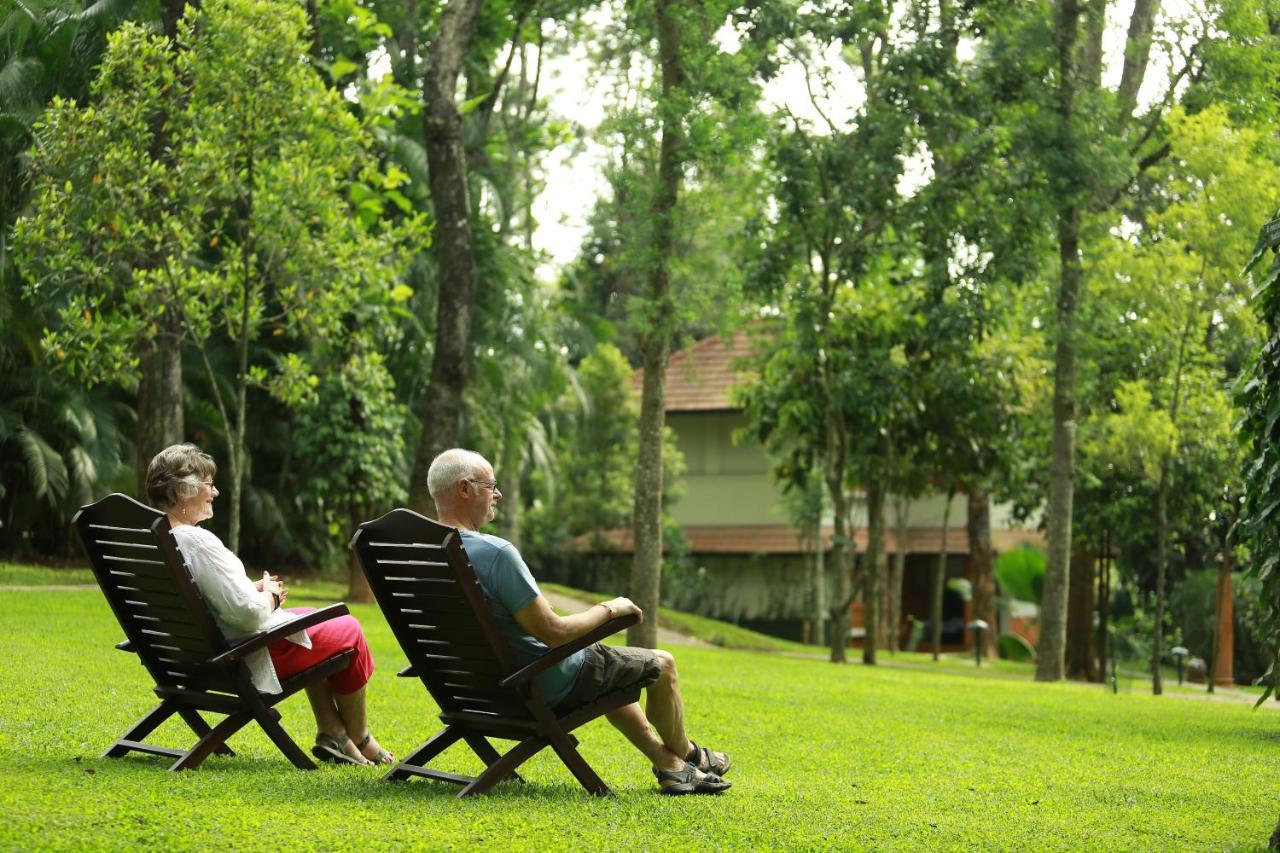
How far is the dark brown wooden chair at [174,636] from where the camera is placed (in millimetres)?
7480

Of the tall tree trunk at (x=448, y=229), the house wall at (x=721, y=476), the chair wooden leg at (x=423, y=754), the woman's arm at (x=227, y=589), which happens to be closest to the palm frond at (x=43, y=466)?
the tall tree trunk at (x=448, y=229)

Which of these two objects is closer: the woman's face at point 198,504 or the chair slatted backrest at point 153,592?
the chair slatted backrest at point 153,592

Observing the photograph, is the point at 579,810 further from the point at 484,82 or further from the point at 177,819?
the point at 484,82

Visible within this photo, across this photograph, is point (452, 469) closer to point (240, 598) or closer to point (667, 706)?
point (240, 598)

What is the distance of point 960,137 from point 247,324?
11843 millimetres

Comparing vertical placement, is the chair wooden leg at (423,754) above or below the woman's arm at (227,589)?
below

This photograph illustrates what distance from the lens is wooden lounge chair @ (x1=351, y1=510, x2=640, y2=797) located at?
7.18m

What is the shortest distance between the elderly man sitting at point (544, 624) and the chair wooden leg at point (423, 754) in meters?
0.69

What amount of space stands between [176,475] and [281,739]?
50.5 inches

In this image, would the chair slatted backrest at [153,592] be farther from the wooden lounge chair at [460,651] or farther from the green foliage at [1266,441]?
the green foliage at [1266,441]

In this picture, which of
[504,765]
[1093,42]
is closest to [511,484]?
[1093,42]

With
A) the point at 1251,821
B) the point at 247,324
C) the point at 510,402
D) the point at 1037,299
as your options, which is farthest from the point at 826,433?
the point at 1251,821

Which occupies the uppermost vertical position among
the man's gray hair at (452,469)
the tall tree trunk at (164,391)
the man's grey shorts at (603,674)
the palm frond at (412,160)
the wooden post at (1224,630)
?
the palm frond at (412,160)

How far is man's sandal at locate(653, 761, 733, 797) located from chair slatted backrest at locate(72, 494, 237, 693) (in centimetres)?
198
